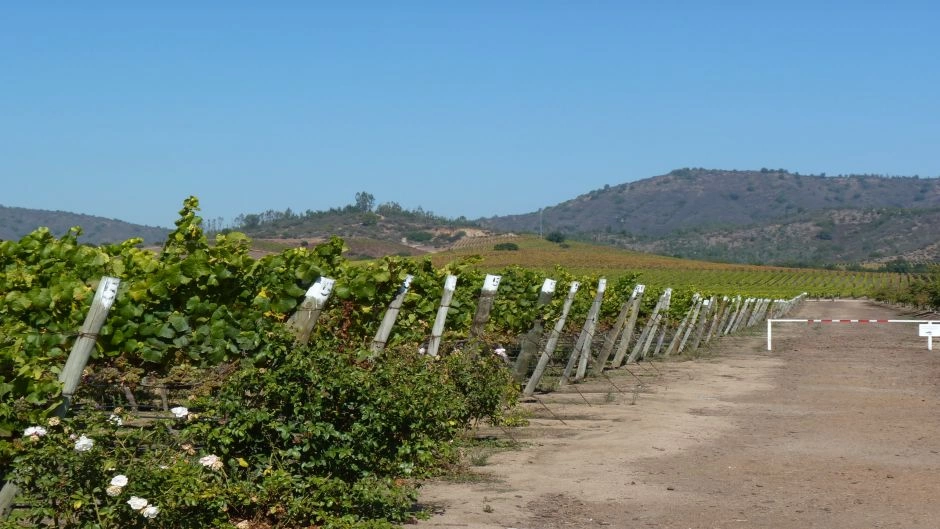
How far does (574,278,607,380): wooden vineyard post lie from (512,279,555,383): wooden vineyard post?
1709 mm

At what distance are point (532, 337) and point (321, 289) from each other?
7422 millimetres

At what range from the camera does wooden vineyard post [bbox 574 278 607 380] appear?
57.1 feet

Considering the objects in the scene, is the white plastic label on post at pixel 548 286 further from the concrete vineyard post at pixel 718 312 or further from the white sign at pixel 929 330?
the concrete vineyard post at pixel 718 312

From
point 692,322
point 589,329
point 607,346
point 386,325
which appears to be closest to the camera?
point 386,325

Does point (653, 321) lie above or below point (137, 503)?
below

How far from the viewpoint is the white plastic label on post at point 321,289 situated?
873 centimetres

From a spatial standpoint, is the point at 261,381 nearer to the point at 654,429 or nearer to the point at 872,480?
the point at 872,480

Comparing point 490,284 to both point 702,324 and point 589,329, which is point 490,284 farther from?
point 702,324

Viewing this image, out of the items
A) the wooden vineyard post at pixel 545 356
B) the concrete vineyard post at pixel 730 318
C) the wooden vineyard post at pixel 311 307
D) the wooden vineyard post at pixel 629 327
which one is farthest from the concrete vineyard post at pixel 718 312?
the wooden vineyard post at pixel 311 307

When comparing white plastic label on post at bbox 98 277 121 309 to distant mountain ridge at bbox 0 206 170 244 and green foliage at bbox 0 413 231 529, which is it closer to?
green foliage at bbox 0 413 231 529

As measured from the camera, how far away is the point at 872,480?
9961mm

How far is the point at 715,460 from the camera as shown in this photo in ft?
36.3

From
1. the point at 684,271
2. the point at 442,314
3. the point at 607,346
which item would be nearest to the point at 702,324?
the point at 607,346

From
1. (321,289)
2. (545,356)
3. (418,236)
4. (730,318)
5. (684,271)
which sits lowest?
(684,271)
